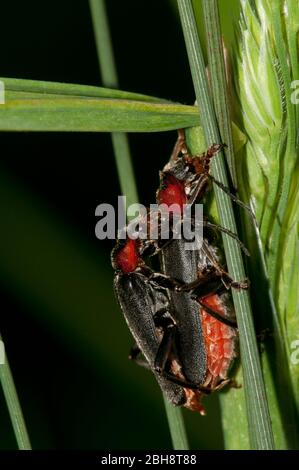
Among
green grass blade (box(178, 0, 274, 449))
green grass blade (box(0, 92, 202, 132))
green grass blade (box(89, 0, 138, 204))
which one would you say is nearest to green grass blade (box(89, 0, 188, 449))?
green grass blade (box(89, 0, 138, 204))

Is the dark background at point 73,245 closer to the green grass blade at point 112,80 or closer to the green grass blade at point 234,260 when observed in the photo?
the green grass blade at point 112,80

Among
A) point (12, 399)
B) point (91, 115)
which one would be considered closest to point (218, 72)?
point (91, 115)

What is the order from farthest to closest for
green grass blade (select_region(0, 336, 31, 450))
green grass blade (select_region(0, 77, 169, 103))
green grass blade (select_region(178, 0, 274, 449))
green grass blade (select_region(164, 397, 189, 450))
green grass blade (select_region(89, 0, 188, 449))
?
1. green grass blade (select_region(89, 0, 188, 449))
2. green grass blade (select_region(164, 397, 189, 450))
3. green grass blade (select_region(0, 336, 31, 450))
4. green grass blade (select_region(0, 77, 169, 103))
5. green grass blade (select_region(178, 0, 274, 449))

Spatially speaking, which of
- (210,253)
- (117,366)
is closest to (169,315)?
(210,253)

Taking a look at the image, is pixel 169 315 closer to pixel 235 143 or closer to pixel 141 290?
pixel 141 290

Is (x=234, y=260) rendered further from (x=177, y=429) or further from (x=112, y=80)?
(x=112, y=80)

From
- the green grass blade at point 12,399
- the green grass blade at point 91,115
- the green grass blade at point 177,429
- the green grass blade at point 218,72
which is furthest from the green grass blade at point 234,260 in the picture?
the green grass blade at point 12,399

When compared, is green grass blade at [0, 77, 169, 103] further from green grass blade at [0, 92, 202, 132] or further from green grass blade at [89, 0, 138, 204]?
green grass blade at [89, 0, 138, 204]
